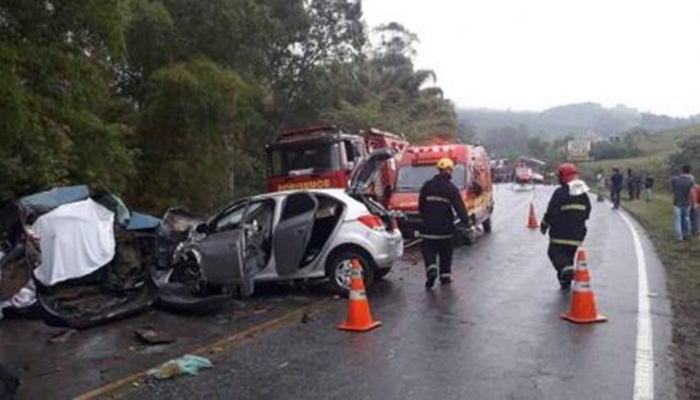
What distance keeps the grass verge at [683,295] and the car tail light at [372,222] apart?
13.3ft

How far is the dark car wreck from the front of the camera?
945 cm

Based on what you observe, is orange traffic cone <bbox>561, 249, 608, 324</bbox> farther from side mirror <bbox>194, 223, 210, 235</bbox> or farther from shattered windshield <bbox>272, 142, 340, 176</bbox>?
shattered windshield <bbox>272, 142, 340, 176</bbox>

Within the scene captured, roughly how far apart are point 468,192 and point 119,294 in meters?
9.89

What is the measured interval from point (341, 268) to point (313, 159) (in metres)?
7.73

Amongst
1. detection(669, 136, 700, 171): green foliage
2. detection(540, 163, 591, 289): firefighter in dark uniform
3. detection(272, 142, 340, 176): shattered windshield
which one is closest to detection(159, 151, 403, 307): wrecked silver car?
detection(540, 163, 591, 289): firefighter in dark uniform

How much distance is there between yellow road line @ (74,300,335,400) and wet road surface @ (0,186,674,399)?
3.7 inches

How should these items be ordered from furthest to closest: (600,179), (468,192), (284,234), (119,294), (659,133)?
(659,133) → (600,179) → (468,192) → (284,234) → (119,294)

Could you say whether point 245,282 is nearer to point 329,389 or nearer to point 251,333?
point 251,333

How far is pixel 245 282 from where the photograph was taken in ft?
34.2

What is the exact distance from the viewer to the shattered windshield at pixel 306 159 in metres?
18.6

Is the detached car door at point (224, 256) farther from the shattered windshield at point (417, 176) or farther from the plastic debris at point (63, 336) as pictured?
the shattered windshield at point (417, 176)

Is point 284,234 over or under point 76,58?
under

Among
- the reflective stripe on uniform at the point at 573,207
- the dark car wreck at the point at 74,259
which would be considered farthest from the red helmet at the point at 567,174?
the dark car wreck at the point at 74,259

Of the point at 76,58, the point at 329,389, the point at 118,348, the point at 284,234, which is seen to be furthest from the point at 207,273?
the point at 329,389
